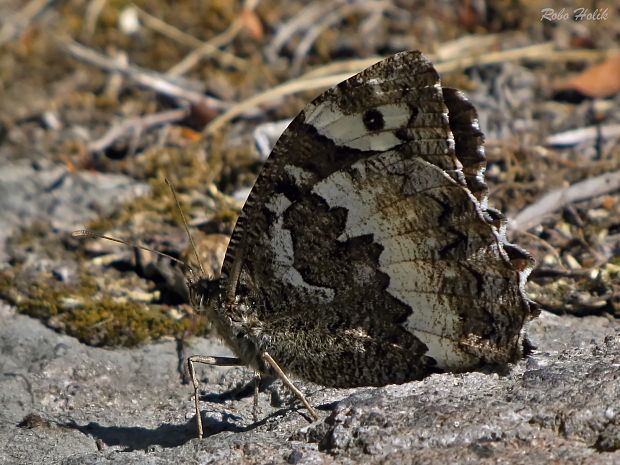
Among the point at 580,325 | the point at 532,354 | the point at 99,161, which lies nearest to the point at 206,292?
the point at 532,354

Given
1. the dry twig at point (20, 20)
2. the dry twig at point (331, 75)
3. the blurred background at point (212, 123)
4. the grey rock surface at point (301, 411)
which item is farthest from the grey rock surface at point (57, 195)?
the dry twig at point (20, 20)

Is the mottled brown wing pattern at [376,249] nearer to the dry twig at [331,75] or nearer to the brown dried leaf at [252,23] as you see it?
the dry twig at [331,75]

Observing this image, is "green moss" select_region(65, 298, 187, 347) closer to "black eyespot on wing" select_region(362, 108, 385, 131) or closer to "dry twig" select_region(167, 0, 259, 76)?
"black eyespot on wing" select_region(362, 108, 385, 131)

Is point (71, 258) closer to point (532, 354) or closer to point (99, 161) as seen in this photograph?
point (99, 161)

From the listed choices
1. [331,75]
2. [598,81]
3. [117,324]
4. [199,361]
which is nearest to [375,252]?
[199,361]

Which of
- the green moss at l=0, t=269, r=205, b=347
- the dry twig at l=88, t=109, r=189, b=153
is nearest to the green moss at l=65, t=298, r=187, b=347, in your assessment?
the green moss at l=0, t=269, r=205, b=347

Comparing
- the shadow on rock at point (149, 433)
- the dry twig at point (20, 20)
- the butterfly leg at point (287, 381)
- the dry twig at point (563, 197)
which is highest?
the dry twig at point (20, 20)

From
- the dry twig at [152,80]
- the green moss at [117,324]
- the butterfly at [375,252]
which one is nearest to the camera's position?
the butterfly at [375,252]
